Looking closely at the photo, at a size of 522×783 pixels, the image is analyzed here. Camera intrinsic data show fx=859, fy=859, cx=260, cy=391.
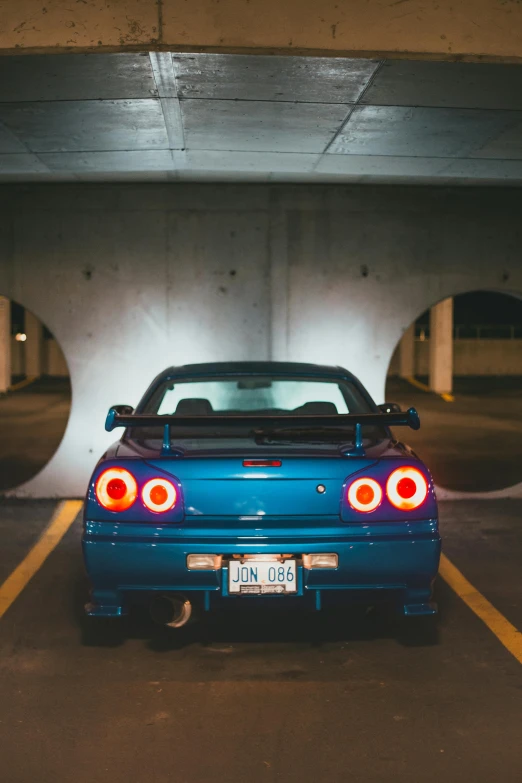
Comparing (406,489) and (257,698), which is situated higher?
(406,489)

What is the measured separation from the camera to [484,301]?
1679 inches

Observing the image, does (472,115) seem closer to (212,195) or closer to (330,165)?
(330,165)

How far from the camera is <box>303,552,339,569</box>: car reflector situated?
3.82 meters

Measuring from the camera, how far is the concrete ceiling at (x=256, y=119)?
16.4 ft

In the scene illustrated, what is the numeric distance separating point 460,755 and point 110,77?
13.6 feet

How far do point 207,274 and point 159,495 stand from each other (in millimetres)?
4868

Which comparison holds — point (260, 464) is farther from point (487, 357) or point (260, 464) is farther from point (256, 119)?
point (487, 357)

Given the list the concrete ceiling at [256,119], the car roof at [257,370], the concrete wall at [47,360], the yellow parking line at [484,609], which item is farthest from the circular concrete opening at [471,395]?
the concrete wall at [47,360]

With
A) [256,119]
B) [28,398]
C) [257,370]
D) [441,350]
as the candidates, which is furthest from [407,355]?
[257,370]

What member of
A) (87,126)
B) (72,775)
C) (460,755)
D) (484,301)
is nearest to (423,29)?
(87,126)

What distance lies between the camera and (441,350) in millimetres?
27797

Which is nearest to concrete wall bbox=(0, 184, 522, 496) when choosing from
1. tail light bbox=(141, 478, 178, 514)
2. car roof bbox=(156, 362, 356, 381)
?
car roof bbox=(156, 362, 356, 381)

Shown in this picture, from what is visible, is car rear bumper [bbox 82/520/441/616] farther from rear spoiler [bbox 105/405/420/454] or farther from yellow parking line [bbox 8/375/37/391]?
yellow parking line [bbox 8/375/37/391]

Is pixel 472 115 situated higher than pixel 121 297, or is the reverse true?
pixel 472 115
